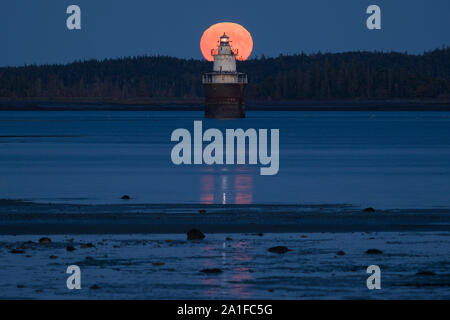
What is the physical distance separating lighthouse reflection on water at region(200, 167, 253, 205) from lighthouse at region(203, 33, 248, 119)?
95.7 meters

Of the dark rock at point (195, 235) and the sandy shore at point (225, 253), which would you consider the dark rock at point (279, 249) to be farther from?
the dark rock at point (195, 235)

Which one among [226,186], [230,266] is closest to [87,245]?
[230,266]

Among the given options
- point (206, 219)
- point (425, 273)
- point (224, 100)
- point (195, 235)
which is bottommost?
point (425, 273)

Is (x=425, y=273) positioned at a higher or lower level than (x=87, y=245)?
lower

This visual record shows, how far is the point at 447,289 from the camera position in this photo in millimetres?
15375

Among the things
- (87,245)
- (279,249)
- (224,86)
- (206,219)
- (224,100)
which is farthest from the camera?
(224,100)

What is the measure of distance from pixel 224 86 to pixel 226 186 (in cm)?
11305

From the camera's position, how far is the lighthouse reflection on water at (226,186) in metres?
31.4

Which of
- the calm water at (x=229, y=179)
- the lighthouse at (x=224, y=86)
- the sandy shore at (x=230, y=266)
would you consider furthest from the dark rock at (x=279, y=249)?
the lighthouse at (x=224, y=86)

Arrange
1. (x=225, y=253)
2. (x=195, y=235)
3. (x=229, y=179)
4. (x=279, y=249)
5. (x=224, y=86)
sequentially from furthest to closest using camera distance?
(x=224, y=86)
(x=229, y=179)
(x=195, y=235)
(x=279, y=249)
(x=225, y=253)

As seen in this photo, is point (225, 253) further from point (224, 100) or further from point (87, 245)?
point (224, 100)

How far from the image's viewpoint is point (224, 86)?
490ft

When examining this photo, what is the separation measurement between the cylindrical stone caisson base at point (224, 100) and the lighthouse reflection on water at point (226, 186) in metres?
103
